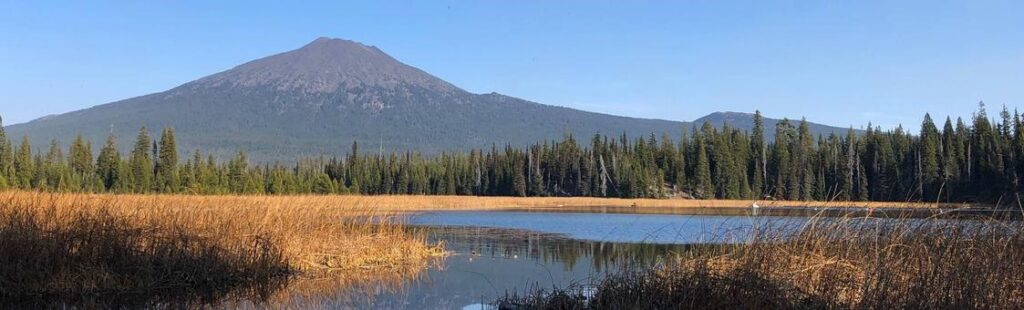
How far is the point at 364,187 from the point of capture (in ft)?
388

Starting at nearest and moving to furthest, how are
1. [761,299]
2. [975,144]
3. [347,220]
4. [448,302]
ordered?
1. [761,299]
2. [448,302]
3. [347,220]
4. [975,144]

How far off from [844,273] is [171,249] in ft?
32.0

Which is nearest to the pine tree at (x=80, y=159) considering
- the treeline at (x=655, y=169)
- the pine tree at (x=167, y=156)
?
the treeline at (x=655, y=169)

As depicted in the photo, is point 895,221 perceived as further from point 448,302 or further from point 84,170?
point 84,170

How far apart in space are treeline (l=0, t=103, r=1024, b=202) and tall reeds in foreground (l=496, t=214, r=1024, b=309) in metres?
62.9

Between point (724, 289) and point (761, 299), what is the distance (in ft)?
1.40

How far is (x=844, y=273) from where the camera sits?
29.3ft

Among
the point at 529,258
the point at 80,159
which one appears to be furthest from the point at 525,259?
the point at 80,159

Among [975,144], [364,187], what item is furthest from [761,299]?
[364,187]

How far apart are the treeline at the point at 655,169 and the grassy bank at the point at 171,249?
54.1m

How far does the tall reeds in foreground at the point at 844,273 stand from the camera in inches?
317

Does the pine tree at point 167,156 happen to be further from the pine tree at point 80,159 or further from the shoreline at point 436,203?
the shoreline at point 436,203

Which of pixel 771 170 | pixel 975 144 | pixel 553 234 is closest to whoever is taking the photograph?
pixel 553 234

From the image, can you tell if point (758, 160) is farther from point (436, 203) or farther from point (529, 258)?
point (529, 258)
